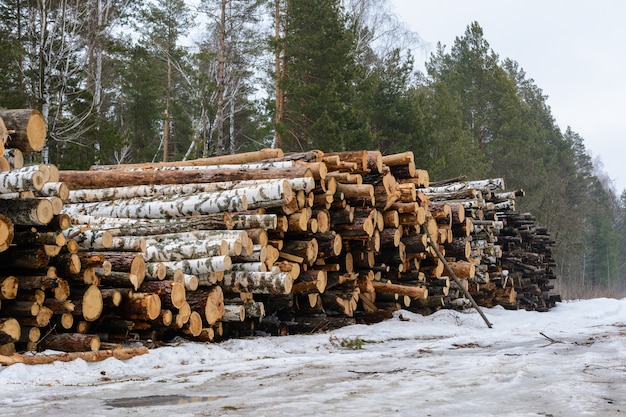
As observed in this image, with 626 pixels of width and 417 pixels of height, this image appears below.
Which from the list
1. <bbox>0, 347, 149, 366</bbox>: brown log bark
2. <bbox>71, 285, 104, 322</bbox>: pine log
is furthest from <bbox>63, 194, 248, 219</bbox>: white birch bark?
<bbox>0, 347, 149, 366</bbox>: brown log bark

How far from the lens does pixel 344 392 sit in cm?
557

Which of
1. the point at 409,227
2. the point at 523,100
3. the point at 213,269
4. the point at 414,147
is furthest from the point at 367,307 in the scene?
Result: the point at 523,100

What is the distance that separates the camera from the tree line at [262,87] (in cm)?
2120

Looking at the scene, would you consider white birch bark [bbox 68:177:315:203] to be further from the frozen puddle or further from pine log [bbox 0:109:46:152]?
the frozen puddle

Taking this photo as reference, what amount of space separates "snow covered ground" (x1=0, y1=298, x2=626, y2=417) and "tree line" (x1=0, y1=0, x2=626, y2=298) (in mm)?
12398

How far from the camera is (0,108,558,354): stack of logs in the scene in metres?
7.84

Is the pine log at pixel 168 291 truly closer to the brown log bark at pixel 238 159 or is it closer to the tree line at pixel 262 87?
the brown log bark at pixel 238 159

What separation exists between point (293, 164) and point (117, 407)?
263 inches

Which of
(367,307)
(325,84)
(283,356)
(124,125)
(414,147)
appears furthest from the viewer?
(124,125)

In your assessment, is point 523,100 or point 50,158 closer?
point 50,158

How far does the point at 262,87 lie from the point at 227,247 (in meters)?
21.9

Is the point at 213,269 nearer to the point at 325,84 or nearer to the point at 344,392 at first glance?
the point at 344,392

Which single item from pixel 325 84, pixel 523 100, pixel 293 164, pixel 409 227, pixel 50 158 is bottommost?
pixel 409 227

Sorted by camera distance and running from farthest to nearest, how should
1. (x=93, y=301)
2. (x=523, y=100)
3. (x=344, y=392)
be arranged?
1. (x=523, y=100)
2. (x=93, y=301)
3. (x=344, y=392)
